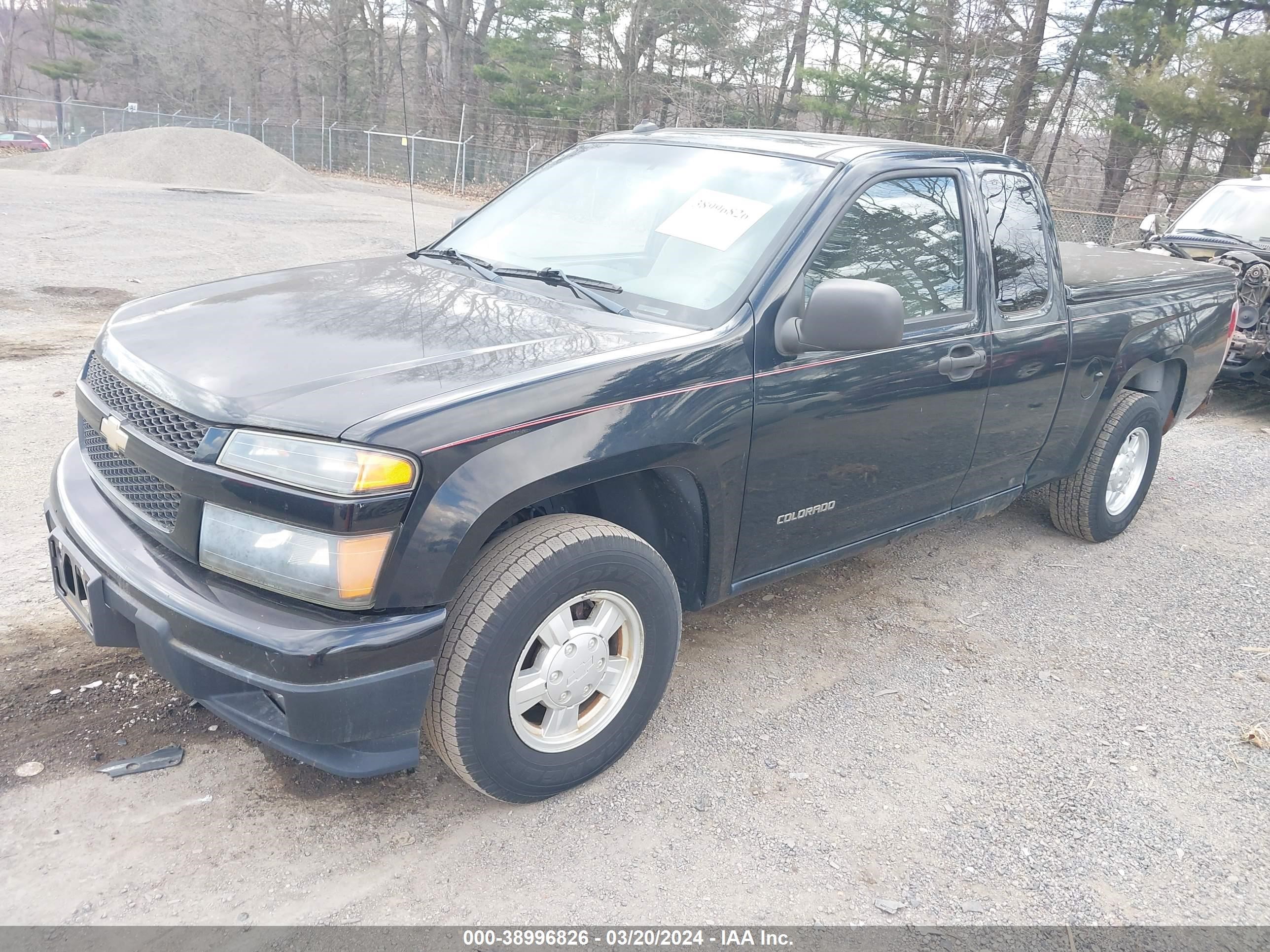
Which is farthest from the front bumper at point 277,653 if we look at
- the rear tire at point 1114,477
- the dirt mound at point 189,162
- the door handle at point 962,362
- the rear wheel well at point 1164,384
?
Answer: the dirt mound at point 189,162

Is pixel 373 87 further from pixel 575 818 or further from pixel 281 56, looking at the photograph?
pixel 575 818

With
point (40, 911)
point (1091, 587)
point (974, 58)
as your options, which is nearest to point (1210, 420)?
point (1091, 587)

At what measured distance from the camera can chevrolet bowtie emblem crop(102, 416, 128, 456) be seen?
8.71 feet

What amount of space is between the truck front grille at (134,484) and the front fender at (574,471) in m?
0.68

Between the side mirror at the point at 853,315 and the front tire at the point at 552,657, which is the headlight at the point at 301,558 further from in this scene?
the side mirror at the point at 853,315

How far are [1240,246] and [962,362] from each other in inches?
260

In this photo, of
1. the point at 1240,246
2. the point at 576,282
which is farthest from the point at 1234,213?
the point at 576,282

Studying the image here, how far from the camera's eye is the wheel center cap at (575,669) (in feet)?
8.91

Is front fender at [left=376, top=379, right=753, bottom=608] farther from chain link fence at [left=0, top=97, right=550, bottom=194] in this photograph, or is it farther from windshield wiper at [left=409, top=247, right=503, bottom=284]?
chain link fence at [left=0, top=97, right=550, bottom=194]

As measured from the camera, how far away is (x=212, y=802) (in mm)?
2740

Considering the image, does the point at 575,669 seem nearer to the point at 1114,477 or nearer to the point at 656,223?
the point at 656,223

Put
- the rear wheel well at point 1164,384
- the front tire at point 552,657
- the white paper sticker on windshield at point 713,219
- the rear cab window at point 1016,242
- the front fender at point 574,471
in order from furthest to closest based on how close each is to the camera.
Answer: the rear wheel well at point 1164,384 < the rear cab window at point 1016,242 < the white paper sticker on windshield at point 713,219 < the front tire at point 552,657 < the front fender at point 574,471

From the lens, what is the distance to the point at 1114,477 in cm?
521

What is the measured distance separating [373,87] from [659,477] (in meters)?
45.1
